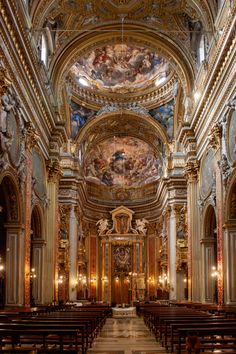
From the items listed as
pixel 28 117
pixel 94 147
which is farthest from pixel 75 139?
pixel 28 117

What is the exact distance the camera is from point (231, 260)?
65.5ft

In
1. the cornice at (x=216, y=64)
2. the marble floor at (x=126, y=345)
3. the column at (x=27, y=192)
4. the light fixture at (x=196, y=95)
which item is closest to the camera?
the marble floor at (x=126, y=345)

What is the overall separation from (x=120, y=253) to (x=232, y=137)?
31.6m

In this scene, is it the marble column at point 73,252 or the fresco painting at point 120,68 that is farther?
the fresco painting at point 120,68

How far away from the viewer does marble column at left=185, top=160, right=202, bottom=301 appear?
2709cm

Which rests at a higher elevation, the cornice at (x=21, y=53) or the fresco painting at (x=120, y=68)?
the fresco painting at (x=120, y=68)

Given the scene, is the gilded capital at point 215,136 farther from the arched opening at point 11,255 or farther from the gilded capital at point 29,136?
the arched opening at point 11,255

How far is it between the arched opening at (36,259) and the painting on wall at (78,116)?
1440cm

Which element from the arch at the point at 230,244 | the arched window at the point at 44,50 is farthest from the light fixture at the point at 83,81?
the arch at the point at 230,244

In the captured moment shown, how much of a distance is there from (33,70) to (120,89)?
19.8 m

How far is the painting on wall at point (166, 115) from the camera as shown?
39200 millimetres

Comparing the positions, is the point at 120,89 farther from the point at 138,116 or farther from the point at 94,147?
the point at 94,147

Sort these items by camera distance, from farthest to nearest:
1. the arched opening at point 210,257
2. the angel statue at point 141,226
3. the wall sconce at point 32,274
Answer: the angel statue at point 141,226, the arched opening at point 210,257, the wall sconce at point 32,274

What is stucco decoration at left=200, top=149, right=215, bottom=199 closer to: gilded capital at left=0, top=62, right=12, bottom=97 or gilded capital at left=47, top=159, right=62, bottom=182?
gilded capital at left=47, top=159, right=62, bottom=182
